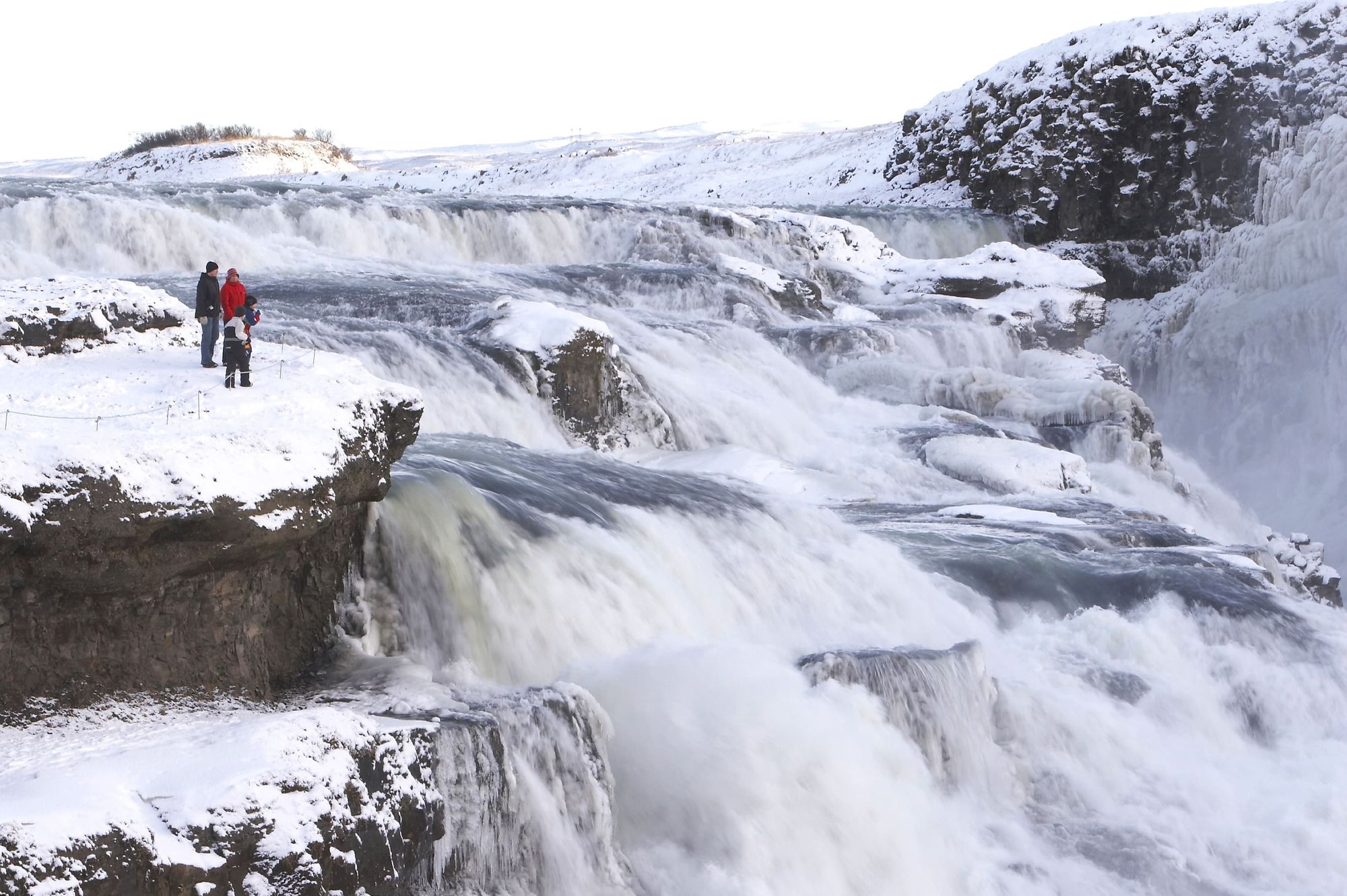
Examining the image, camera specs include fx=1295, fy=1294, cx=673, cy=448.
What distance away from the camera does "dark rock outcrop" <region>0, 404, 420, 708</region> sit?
6355mm

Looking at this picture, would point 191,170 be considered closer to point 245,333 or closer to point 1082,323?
point 1082,323

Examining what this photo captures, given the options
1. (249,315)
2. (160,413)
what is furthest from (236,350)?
(160,413)

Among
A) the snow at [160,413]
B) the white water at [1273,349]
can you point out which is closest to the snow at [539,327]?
the snow at [160,413]

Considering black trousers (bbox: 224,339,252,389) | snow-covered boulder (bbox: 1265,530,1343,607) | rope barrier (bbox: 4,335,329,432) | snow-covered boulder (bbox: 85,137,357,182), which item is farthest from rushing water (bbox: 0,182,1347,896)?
snow-covered boulder (bbox: 85,137,357,182)

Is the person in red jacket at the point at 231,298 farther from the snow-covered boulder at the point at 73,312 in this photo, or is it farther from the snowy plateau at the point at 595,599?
the snow-covered boulder at the point at 73,312

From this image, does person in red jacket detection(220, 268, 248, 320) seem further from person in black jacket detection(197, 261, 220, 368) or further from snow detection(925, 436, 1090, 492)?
snow detection(925, 436, 1090, 492)

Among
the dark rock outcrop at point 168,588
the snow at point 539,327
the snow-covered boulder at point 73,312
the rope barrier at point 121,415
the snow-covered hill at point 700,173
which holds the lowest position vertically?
the dark rock outcrop at point 168,588

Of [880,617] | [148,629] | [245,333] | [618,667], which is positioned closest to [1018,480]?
[880,617]

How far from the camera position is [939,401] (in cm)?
1964

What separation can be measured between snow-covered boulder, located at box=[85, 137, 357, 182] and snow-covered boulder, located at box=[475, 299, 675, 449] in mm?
39076

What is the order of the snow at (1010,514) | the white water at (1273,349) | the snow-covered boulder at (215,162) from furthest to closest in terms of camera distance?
1. the snow-covered boulder at (215,162)
2. the white water at (1273,349)
3. the snow at (1010,514)

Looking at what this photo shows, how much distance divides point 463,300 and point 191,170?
40476 millimetres

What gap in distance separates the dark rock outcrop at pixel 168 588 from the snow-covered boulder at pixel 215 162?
4604 cm

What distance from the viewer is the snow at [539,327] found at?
14820 mm
